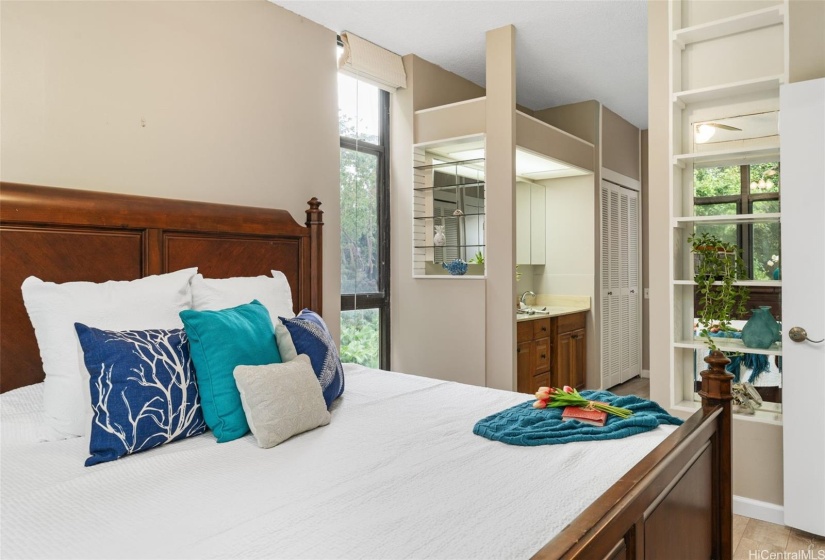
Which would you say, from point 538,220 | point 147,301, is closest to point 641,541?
point 147,301

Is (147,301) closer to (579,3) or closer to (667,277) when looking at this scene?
(667,277)

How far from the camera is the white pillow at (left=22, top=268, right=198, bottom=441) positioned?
1689mm

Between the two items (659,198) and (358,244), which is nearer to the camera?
(659,198)

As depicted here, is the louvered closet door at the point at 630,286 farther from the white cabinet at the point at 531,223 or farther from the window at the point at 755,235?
the window at the point at 755,235

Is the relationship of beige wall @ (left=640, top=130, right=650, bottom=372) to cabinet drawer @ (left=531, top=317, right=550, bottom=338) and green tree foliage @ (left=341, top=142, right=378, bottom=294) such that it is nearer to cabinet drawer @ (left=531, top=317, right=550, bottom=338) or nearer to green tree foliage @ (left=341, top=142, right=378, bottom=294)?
cabinet drawer @ (left=531, top=317, right=550, bottom=338)

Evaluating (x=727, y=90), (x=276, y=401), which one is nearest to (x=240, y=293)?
(x=276, y=401)

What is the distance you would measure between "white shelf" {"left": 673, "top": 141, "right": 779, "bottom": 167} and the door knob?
34.0 inches

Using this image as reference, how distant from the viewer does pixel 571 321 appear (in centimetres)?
489

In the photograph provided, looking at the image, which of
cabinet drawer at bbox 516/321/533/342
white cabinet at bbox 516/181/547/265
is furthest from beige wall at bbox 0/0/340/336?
white cabinet at bbox 516/181/547/265

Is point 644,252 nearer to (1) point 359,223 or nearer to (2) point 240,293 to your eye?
(1) point 359,223

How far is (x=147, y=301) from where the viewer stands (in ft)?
6.33

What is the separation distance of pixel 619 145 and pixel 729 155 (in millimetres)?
3097

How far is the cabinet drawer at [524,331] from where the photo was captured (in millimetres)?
3992

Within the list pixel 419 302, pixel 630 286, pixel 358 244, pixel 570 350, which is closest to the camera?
pixel 358 244
